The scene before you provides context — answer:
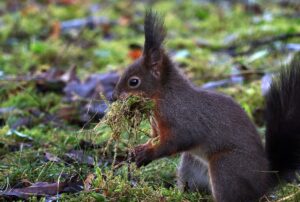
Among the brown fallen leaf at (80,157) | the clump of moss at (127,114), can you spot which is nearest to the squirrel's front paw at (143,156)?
the clump of moss at (127,114)

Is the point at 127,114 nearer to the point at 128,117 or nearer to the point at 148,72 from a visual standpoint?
the point at 128,117

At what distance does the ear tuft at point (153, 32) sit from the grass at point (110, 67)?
15.6 inches

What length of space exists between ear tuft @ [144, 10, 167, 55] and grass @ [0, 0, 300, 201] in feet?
1.30

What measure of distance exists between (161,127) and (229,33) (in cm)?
423

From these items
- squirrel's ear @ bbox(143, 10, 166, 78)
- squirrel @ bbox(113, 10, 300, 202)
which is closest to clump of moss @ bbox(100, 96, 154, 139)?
squirrel @ bbox(113, 10, 300, 202)

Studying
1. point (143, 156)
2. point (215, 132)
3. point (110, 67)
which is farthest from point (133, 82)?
point (110, 67)

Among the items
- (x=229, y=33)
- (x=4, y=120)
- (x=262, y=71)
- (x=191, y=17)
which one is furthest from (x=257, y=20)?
(x=4, y=120)

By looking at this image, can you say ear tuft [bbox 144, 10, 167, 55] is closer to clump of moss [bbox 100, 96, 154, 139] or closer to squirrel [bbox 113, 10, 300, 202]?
squirrel [bbox 113, 10, 300, 202]

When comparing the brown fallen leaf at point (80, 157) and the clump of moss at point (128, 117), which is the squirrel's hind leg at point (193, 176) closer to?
the clump of moss at point (128, 117)

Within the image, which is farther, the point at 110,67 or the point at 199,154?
the point at 110,67

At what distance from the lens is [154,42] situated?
3619mm

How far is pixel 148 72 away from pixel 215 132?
1.83 feet

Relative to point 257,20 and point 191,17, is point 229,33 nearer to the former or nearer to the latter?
point 257,20

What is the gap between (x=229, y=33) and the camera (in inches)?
296
